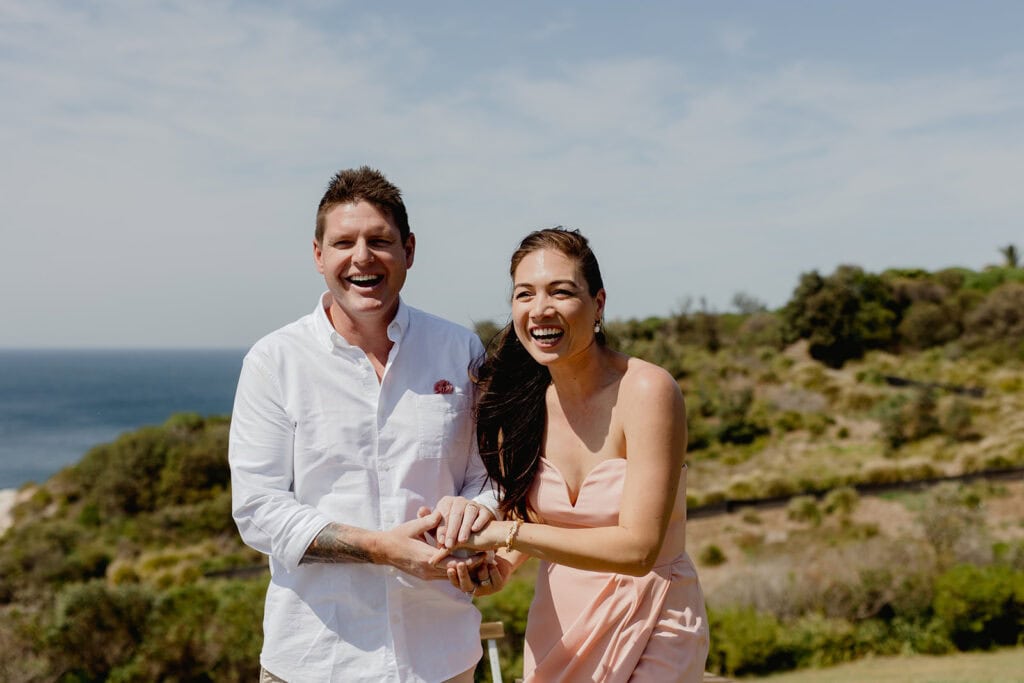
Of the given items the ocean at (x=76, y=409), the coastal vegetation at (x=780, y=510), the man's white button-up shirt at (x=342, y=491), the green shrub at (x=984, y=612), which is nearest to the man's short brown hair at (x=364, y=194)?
the man's white button-up shirt at (x=342, y=491)

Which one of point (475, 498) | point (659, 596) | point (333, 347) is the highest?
point (333, 347)

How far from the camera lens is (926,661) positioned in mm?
13578

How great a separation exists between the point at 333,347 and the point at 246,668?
11.9 m

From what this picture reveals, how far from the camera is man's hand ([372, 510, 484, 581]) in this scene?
2.54 meters

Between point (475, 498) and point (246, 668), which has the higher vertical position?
point (475, 498)

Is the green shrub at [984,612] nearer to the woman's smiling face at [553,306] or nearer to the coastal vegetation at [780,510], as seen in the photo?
the coastal vegetation at [780,510]

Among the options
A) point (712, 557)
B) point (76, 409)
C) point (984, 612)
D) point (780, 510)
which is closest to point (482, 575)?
point (984, 612)

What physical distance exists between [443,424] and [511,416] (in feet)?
0.69

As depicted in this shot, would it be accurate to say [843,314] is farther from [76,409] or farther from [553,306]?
[76,409]

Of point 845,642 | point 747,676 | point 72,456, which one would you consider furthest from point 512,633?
point 72,456

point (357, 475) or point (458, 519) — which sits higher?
point (357, 475)

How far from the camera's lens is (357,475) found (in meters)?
2.69

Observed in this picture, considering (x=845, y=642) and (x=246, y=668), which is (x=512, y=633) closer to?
(x=246, y=668)

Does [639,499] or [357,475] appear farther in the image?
[357,475]
